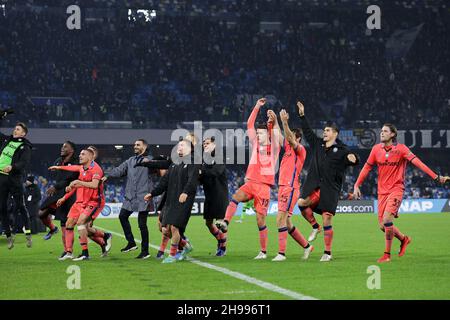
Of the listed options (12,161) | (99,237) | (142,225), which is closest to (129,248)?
(142,225)

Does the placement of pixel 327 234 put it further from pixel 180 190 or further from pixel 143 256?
pixel 143 256

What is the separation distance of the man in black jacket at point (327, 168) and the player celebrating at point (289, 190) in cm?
25

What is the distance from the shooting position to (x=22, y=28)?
153 ft

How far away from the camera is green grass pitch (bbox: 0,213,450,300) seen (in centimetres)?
814

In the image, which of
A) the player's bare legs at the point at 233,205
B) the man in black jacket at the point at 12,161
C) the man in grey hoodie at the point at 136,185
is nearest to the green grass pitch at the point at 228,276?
the player's bare legs at the point at 233,205

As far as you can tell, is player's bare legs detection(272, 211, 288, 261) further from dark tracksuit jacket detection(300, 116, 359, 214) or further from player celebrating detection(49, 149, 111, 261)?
player celebrating detection(49, 149, 111, 261)

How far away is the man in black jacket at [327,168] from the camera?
Answer: 12.1 meters

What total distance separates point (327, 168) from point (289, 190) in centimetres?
74

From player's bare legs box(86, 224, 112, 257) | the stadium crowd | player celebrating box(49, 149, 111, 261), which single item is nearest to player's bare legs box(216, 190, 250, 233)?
player celebrating box(49, 149, 111, 261)

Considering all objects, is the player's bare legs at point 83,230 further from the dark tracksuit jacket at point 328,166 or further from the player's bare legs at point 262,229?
the dark tracksuit jacket at point 328,166

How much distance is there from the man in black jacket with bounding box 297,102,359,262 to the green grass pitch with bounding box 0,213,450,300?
2.45ft
